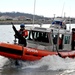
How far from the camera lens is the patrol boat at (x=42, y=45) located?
1628cm

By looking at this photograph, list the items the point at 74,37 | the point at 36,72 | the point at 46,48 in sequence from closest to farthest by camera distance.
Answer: the point at 36,72 < the point at 46,48 < the point at 74,37

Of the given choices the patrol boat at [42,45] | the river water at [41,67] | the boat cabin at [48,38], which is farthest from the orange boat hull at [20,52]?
the boat cabin at [48,38]

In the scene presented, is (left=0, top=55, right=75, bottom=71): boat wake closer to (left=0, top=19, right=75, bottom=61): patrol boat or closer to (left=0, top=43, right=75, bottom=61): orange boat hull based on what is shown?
(left=0, top=19, right=75, bottom=61): patrol boat

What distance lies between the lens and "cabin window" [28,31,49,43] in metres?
17.9

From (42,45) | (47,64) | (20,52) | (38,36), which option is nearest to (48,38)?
(42,45)

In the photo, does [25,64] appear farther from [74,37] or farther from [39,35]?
[74,37]

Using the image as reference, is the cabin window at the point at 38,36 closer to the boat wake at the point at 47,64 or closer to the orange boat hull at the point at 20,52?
the orange boat hull at the point at 20,52

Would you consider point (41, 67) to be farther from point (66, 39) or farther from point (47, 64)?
point (66, 39)

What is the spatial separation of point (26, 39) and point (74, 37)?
113 inches

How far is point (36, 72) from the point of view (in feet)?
54.6

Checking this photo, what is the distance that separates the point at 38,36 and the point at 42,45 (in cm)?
60

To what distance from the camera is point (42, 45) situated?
705 inches

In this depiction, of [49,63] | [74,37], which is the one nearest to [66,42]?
[74,37]

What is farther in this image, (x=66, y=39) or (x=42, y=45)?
(x=66, y=39)
